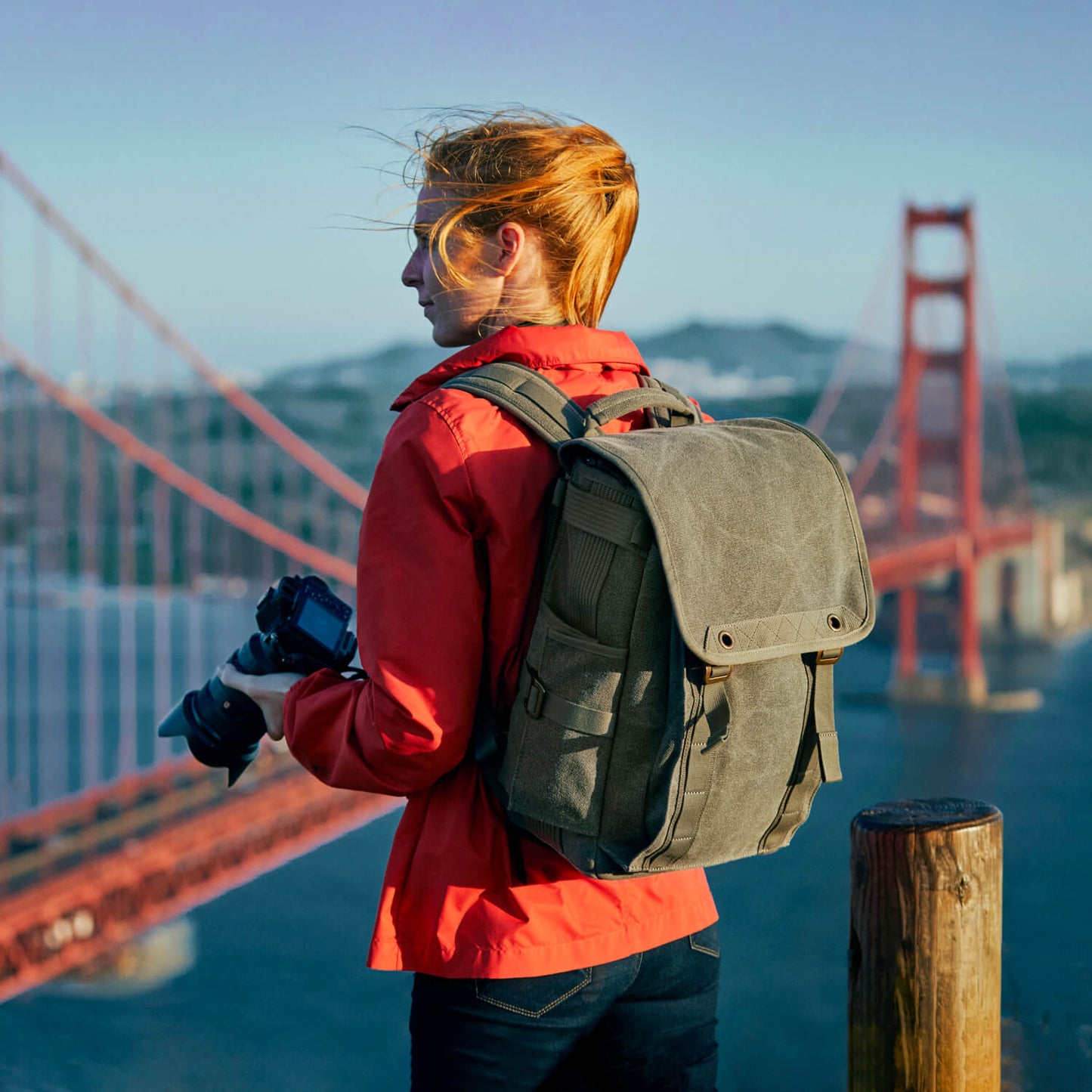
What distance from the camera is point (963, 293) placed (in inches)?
664

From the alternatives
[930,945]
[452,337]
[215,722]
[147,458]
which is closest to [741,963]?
[147,458]

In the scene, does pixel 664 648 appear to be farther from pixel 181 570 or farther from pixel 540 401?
pixel 181 570

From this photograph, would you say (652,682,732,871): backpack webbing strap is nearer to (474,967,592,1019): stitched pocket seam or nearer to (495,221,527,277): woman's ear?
(474,967,592,1019): stitched pocket seam

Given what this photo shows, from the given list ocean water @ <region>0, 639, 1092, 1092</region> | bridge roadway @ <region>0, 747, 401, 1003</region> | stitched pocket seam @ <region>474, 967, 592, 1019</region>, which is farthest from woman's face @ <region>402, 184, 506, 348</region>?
ocean water @ <region>0, 639, 1092, 1092</region>

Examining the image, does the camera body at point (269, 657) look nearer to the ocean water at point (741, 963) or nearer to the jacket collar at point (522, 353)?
the jacket collar at point (522, 353)

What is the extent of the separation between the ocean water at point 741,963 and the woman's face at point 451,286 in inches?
441

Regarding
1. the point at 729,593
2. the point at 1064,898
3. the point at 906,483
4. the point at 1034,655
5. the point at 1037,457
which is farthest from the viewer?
the point at 1037,457

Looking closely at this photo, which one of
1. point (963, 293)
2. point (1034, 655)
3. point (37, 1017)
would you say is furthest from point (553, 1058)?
point (1034, 655)

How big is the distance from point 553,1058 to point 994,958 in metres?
0.47

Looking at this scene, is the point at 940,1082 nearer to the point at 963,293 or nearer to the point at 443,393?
the point at 443,393

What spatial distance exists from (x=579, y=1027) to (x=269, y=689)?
11.6 inches

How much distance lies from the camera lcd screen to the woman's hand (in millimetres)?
29

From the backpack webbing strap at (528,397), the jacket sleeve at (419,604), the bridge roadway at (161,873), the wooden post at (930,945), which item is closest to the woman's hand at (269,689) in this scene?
the jacket sleeve at (419,604)

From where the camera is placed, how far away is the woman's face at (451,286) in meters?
0.76
